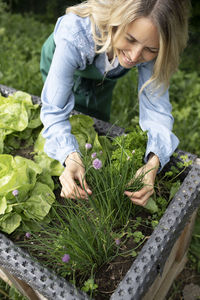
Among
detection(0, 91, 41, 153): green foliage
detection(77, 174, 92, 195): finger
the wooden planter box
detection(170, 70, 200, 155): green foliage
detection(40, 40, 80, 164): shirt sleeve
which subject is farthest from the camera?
detection(170, 70, 200, 155): green foliage

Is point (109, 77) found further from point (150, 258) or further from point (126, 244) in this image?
point (150, 258)

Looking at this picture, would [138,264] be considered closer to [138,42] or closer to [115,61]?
[138,42]

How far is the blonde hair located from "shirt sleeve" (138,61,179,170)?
111 mm

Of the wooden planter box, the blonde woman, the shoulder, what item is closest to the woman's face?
the blonde woman

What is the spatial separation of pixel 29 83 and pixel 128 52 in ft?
5.22

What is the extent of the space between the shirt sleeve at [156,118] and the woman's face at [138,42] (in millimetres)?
252

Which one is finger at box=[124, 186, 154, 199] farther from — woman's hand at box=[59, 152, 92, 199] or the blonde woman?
woman's hand at box=[59, 152, 92, 199]

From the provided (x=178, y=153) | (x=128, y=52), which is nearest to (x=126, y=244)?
(x=178, y=153)

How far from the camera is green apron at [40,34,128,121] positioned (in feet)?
5.06

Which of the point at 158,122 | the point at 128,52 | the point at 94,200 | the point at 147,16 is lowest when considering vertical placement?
the point at 94,200

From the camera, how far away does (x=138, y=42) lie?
1.11 metres

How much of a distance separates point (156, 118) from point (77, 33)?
53cm

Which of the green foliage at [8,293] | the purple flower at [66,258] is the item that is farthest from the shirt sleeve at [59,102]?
the green foliage at [8,293]

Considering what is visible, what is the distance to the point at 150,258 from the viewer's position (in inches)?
37.8
